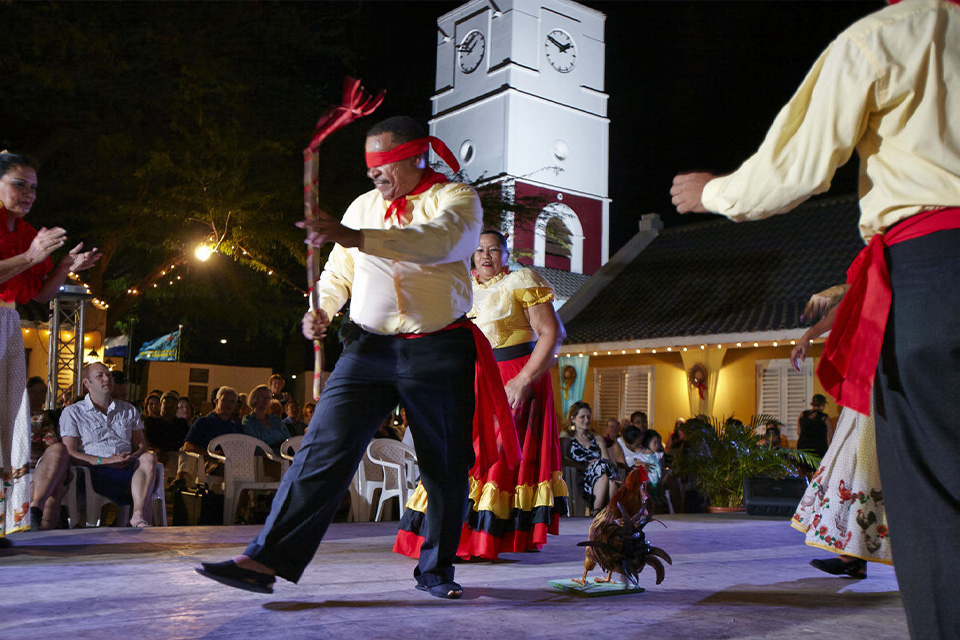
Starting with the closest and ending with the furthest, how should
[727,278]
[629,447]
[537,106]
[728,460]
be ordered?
[728,460]
[629,447]
[727,278]
[537,106]

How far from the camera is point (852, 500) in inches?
156

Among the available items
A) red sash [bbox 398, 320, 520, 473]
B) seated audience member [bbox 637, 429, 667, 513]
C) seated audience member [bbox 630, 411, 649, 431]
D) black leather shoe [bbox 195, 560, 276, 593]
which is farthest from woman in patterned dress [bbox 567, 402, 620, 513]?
black leather shoe [bbox 195, 560, 276, 593]

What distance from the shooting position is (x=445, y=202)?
10.6 ft

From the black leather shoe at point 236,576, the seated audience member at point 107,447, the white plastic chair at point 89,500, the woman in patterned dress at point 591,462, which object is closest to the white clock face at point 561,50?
the woman in patterned dress at point 591,462

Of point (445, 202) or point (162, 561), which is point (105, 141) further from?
point (445, 202)

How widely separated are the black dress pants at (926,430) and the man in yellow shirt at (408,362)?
4.90ft

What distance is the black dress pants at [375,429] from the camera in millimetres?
3014

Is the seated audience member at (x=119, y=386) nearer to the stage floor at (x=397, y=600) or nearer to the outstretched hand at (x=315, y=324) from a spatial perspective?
the stage floor at (x=397, y=600)

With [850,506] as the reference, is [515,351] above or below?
above

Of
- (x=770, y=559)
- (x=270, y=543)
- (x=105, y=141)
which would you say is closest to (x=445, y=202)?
(x=270, y=543)

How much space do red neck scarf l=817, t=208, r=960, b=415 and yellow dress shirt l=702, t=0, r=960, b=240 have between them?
0.11ft

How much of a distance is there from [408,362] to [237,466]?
4.84 meters

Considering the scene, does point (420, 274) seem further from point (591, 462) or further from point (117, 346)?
point (117, 346)

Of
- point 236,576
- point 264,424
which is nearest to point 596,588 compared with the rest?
point 236,576
